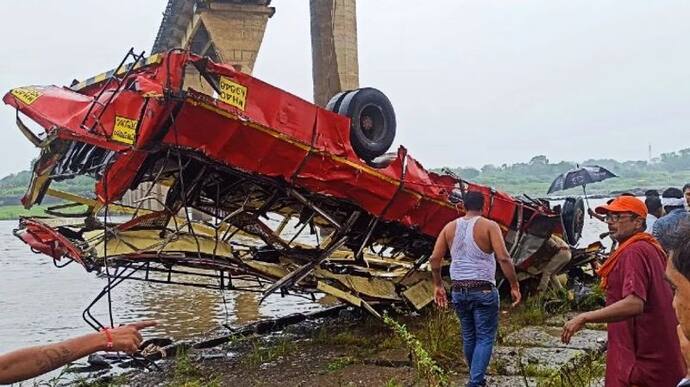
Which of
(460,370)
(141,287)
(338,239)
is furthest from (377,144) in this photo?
(141,287)

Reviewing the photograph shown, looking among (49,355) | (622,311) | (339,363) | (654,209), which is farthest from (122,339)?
(654,209)

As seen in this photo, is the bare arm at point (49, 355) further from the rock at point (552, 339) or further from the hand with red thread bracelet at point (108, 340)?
the rock at point (552, 339)

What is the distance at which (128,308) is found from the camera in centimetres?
1288

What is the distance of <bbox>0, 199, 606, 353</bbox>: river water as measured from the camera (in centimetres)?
1067

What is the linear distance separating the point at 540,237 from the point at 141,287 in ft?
34.3

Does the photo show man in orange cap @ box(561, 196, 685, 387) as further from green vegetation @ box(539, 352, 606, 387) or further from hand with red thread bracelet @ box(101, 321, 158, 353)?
hand with red thread bracelet @ box(101, 321, 158, 353)

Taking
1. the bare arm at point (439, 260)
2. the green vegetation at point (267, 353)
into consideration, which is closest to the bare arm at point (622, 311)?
the bare arm at point (439, 260)

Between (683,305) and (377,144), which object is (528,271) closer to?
(377,144)

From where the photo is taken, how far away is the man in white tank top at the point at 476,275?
526 cm

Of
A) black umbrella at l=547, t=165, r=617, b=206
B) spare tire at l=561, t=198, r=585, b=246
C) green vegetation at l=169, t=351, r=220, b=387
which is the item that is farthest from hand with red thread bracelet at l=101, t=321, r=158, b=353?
black umbrella at l=547, t=165, r=617, b=206

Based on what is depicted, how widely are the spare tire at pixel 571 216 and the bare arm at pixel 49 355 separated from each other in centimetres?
856

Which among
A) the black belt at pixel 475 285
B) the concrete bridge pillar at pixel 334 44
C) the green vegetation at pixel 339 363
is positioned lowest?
the green vegetation at pixel 339 363

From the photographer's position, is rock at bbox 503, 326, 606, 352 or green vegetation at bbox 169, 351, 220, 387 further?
rock at bbox 503, 326, 606, 352

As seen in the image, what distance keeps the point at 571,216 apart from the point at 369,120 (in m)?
4.43
